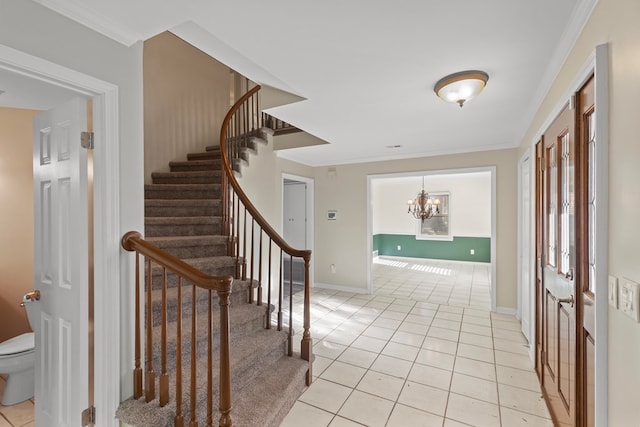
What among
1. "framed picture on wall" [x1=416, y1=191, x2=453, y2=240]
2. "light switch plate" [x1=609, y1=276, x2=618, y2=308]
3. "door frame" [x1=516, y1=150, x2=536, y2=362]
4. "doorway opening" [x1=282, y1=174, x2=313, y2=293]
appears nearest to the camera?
"light switch plate" [x1=609, y1=276, x2=618, y2=308]

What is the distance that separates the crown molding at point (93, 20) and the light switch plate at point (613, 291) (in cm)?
251

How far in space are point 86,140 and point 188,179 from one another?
197 cm

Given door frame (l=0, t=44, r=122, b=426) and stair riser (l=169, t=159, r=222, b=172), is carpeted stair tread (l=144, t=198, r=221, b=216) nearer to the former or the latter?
stair riser (l=169, t=159, r=222, b=172)

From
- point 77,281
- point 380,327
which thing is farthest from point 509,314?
point 77,281

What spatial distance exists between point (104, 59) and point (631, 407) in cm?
267

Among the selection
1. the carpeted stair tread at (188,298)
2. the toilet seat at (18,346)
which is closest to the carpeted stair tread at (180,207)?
the carpeted stair tread at (188,298)

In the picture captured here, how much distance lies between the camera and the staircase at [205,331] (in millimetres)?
1534

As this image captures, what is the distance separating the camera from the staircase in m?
1.53

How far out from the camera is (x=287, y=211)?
611 centimetres

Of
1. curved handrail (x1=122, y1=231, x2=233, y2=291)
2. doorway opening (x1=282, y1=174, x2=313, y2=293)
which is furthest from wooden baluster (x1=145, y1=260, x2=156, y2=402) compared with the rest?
doorway opening (x1=282, y1=174, x2=313, y2=293)

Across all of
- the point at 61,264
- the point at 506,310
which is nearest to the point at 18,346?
the point at 61,264

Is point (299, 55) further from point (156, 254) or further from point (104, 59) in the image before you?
point (156, 254)

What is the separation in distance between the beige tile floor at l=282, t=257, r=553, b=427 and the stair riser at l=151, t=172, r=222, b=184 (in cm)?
220

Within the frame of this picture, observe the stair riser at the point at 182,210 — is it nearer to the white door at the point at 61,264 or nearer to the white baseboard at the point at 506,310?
the white door at the point at 61,264
